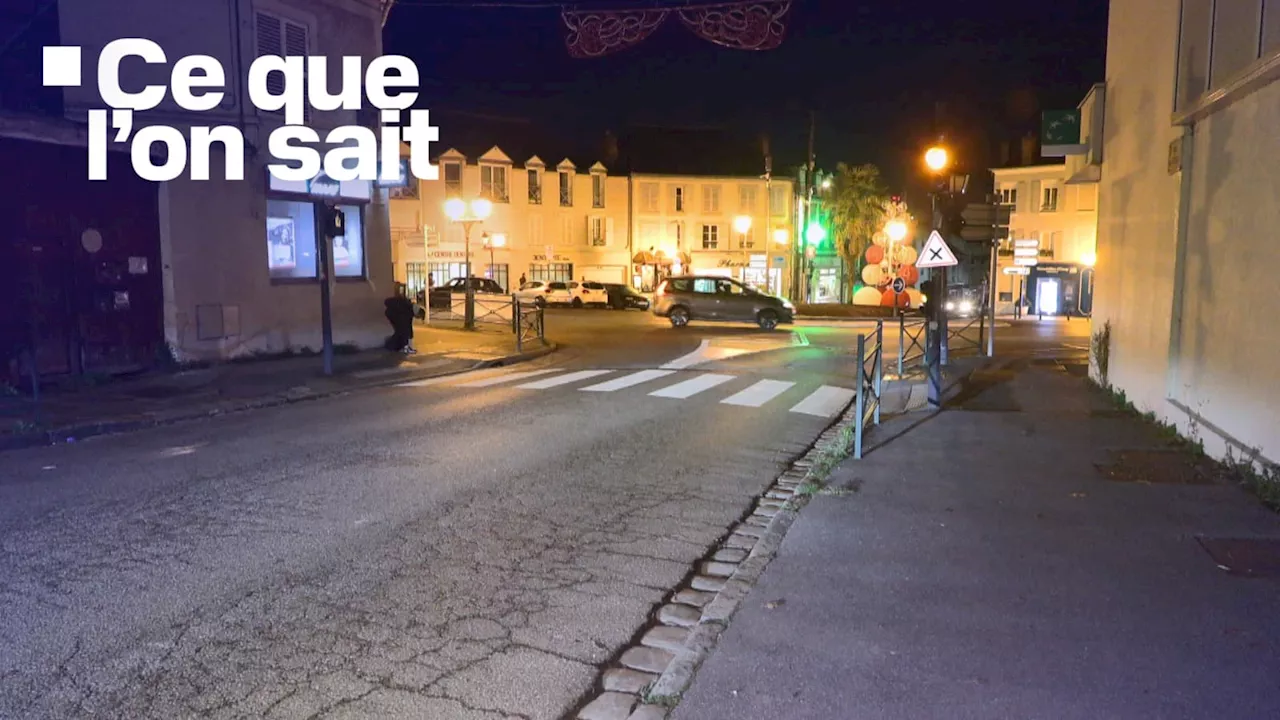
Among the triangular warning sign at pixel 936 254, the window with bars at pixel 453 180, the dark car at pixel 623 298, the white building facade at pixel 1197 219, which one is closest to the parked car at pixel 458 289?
the dark car at pixel 623 298

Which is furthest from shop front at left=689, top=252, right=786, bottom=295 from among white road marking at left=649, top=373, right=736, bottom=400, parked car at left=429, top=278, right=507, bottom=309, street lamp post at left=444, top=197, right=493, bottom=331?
white road marking at left=649, top=373, right=736, bottom=400

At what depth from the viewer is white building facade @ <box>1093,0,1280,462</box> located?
7445 millimetres

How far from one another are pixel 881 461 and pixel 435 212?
142 ft

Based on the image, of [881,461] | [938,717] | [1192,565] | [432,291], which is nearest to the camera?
[938,717]

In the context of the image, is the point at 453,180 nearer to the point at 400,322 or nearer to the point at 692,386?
the point at 400,322

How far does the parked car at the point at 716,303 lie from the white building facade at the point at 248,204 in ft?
42.6

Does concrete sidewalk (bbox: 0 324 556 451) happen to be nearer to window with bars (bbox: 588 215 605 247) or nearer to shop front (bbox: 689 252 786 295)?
window with bars (bbox: 588 215 605 247)

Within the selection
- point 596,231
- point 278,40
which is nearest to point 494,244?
point 596,231

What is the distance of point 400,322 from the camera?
1905 cm

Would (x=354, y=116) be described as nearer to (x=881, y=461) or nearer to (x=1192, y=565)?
(x=881, y=461)

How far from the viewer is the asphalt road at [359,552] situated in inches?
161

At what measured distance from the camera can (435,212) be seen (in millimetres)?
48781

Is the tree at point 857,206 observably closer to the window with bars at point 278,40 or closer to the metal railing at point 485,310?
the metal railing at point 485,310

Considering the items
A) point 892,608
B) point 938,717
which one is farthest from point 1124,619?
point 938,717
